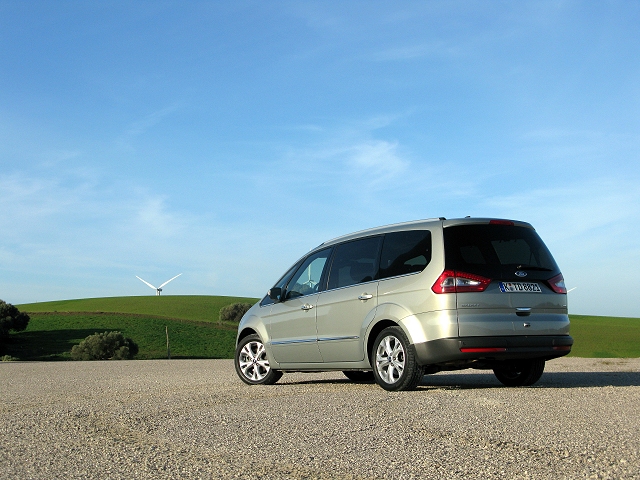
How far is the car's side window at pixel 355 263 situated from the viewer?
907 centimetres

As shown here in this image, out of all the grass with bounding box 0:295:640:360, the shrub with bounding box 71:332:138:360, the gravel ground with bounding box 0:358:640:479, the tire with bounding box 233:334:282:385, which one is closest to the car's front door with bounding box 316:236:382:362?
the gravel ground with bounding box 0:358:640:479

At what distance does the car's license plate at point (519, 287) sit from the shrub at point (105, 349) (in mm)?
35747

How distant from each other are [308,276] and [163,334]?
45102mm

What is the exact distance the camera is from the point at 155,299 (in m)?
86.8

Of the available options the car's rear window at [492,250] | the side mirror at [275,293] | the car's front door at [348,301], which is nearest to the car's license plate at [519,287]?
the car's rear window at [492,250]

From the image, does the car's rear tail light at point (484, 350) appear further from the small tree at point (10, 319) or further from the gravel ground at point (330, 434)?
the small tree at point (10, 319)

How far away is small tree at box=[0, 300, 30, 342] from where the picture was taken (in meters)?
50.8

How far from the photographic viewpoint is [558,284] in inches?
341

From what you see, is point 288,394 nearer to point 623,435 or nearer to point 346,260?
point 346,260

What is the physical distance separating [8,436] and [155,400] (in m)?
2.26

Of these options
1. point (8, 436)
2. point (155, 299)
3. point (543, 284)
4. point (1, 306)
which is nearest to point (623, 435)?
point (543, 284)

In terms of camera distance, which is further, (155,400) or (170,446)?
(155,400)

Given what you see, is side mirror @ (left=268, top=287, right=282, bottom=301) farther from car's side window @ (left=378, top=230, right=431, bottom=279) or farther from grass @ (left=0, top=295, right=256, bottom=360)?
grass @ (left=0, top=295, right=256, bottom=360)

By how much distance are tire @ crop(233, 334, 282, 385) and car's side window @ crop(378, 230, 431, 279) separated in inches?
109
